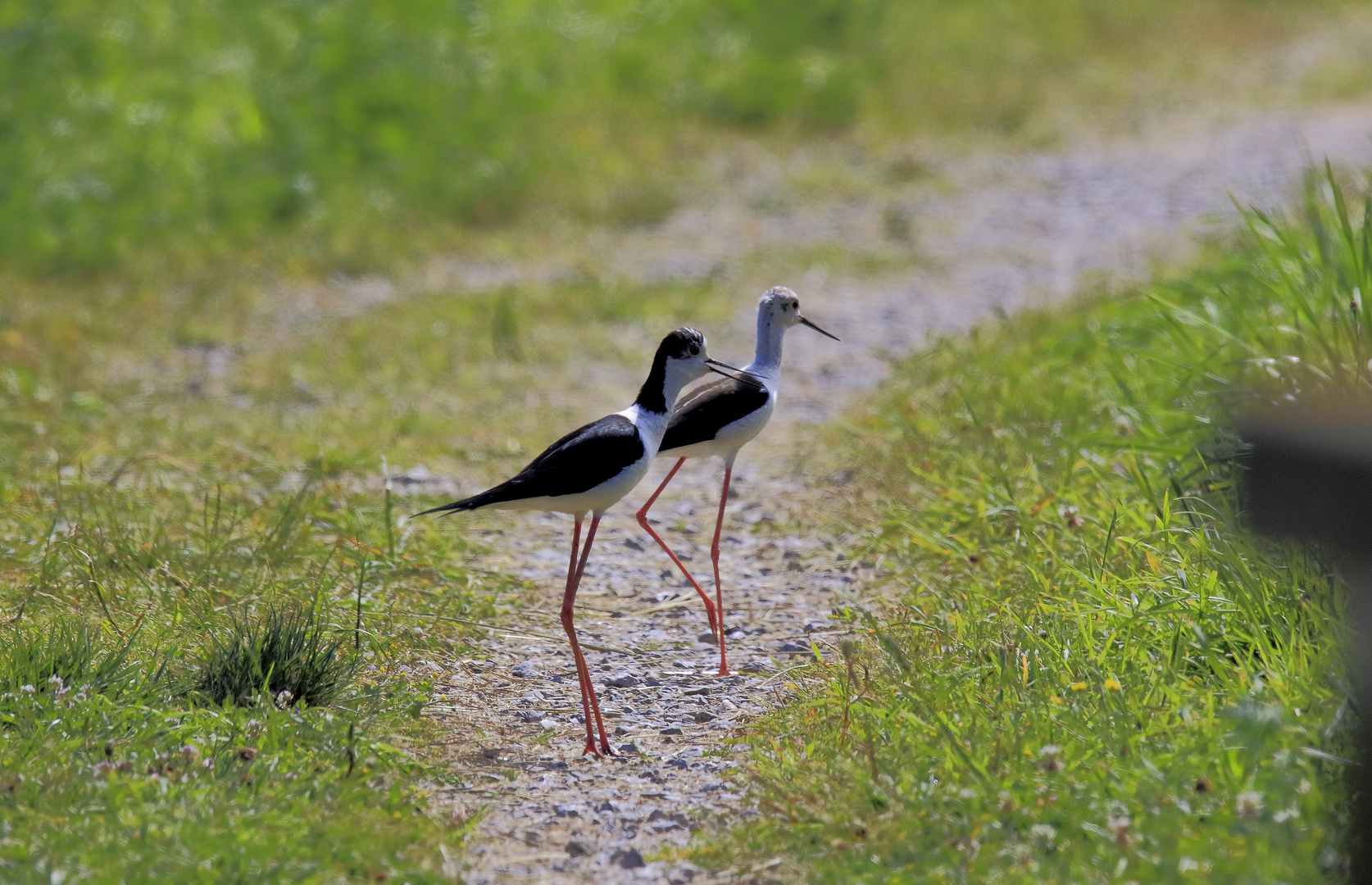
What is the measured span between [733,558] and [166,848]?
11.1 feet

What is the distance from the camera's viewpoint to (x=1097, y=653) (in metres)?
4.56

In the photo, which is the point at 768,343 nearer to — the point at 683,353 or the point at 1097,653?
the point at 683,353

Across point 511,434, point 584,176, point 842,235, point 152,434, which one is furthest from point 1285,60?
point 152,434

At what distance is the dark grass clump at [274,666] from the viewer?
4.47 metres

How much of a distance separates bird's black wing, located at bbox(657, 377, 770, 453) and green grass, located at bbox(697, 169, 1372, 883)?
83 cm

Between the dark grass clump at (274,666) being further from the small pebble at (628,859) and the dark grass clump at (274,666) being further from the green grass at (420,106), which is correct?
the green grass at (420,106)

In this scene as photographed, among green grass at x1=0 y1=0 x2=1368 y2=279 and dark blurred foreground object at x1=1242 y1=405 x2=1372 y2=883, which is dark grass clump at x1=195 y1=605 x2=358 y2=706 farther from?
green grass at x1=0 y1=0 x2=1368 y2=279

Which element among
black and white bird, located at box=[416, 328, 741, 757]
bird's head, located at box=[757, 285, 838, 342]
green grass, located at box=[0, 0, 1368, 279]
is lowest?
black and white bird, located at box=[416, 328, 741, 757]

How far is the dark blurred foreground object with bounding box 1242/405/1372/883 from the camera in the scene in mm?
2504

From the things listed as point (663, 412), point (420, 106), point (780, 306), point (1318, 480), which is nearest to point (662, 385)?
point (663, 412)

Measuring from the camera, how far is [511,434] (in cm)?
785

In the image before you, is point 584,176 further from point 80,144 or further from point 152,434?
point 152,434

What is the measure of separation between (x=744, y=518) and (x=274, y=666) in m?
3.00

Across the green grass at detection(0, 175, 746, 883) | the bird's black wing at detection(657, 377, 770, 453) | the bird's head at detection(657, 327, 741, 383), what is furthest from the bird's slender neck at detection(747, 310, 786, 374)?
the green grass at detection(0, 175, 746, 883)
